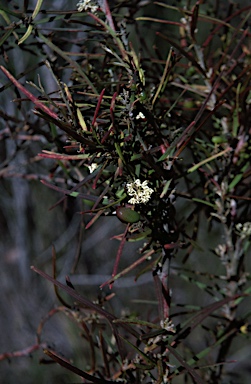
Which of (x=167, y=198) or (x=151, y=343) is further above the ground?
(x=167, y=198)

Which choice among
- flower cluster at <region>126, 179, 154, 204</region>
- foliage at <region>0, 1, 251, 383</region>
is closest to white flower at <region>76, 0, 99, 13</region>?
foliage at <region>0, 1, 251, 383</region>

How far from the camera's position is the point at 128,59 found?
1.30 ft

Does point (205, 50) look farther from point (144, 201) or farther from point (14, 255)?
point (14, 255)

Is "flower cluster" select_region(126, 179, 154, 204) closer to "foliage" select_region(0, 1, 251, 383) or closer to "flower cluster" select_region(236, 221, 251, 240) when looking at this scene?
"foliage" select_region(0, 1, 251, 383)

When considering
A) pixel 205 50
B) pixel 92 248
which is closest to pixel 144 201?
pixel 205 50

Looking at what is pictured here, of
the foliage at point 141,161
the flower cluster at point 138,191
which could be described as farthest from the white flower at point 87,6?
the flower cluster at point 138,191

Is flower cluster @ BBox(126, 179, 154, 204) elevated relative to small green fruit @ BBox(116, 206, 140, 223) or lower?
elevated

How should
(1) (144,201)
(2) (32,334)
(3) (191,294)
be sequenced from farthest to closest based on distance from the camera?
1. (3) (191,294)
2. (2) (32,334)
3. (1) (144,201)

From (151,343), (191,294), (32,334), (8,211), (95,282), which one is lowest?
(191,294)

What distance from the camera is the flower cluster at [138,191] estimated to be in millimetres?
360

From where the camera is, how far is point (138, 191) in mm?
361

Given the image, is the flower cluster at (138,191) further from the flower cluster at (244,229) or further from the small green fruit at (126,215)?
the flower cluster at (244,229)

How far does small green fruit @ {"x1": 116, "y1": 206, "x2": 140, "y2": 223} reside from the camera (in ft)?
1.19

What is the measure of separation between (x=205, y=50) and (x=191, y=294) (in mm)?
1802
